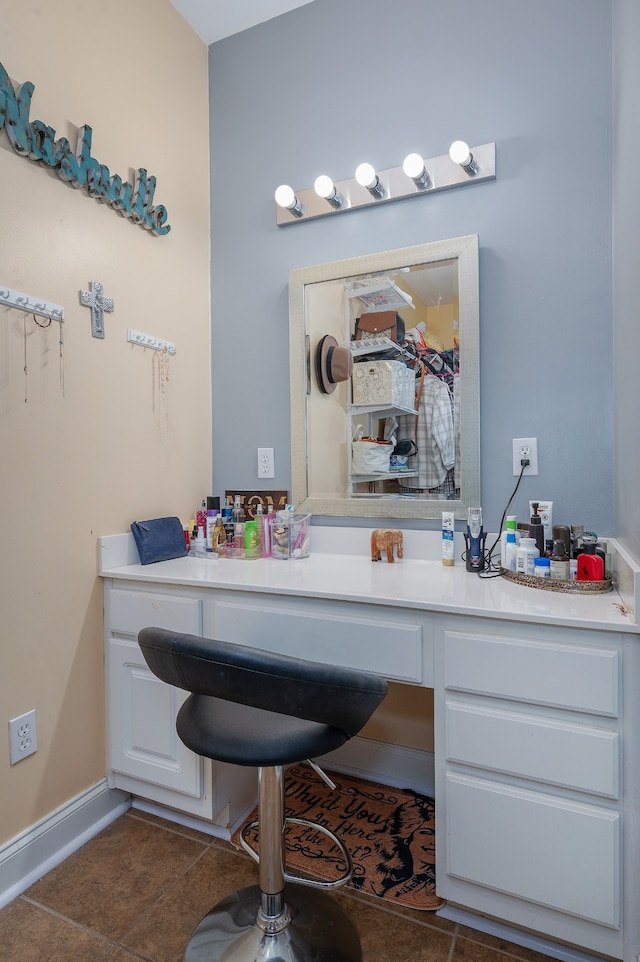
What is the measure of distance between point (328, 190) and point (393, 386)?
75cm

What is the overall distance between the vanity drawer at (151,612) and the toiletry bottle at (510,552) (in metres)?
0.91

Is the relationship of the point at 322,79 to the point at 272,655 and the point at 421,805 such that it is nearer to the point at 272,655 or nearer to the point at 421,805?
the point at 272,655

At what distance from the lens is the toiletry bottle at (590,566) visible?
132 cm

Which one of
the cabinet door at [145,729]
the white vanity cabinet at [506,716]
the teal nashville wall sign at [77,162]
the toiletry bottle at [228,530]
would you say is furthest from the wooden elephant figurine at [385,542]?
the teal nashville wall sign at [77,162]

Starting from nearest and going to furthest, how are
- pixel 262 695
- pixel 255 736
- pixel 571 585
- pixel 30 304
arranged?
pixel 262 695 → pixel 255 736 → pixel 571 585 → pixel 30 304

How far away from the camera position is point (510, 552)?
4.96ft

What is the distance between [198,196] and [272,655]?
199cm

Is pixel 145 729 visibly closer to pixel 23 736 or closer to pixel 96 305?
pixel 23 736

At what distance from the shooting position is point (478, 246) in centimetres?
169

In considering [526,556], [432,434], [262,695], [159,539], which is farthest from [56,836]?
[432,434]

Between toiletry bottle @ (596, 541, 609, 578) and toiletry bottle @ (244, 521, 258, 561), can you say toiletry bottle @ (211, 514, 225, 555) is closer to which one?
toiletry bottle @ (244, 521, 258, 561)

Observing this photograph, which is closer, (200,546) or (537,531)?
(537,531)

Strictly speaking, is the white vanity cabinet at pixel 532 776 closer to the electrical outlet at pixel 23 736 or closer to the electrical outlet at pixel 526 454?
the electrical outlet at pixel 526 454

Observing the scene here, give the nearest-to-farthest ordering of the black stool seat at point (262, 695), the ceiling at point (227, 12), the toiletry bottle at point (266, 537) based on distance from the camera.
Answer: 1. the black stool seat at point (262, 695)
2. the toiletry bottle at point (266, 537)
3. the ceiling at point (227, 12)
